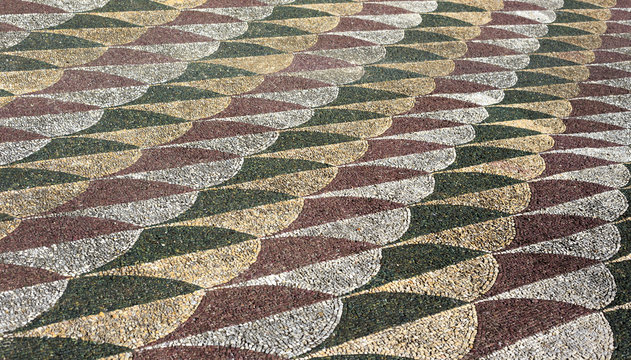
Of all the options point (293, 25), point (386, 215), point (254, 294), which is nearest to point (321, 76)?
point (293, 25)

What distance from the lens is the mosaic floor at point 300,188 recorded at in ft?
7.39

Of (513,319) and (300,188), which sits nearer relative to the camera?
(513,319)

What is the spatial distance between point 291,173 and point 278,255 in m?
0.69

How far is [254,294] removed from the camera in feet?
7.75

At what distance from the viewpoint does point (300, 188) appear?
305 cm

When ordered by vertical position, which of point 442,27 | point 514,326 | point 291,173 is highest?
point 442,27

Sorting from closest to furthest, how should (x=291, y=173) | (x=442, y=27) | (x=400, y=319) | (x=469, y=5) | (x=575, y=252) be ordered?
1. (x=400, y=319)
2. (x=575, y=252)
3. (x=291, y=173)
4. (x=442, y=27)
5. (x=469, y=5)

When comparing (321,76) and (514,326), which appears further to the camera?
(321,76)

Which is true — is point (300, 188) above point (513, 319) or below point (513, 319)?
above

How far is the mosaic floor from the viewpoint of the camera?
7.39 feet

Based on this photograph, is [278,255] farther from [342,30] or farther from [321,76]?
[342,30]

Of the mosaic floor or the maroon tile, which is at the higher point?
the mosaic floor

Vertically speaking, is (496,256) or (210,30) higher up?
(210,30)

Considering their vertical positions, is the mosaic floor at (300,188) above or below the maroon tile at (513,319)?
above
